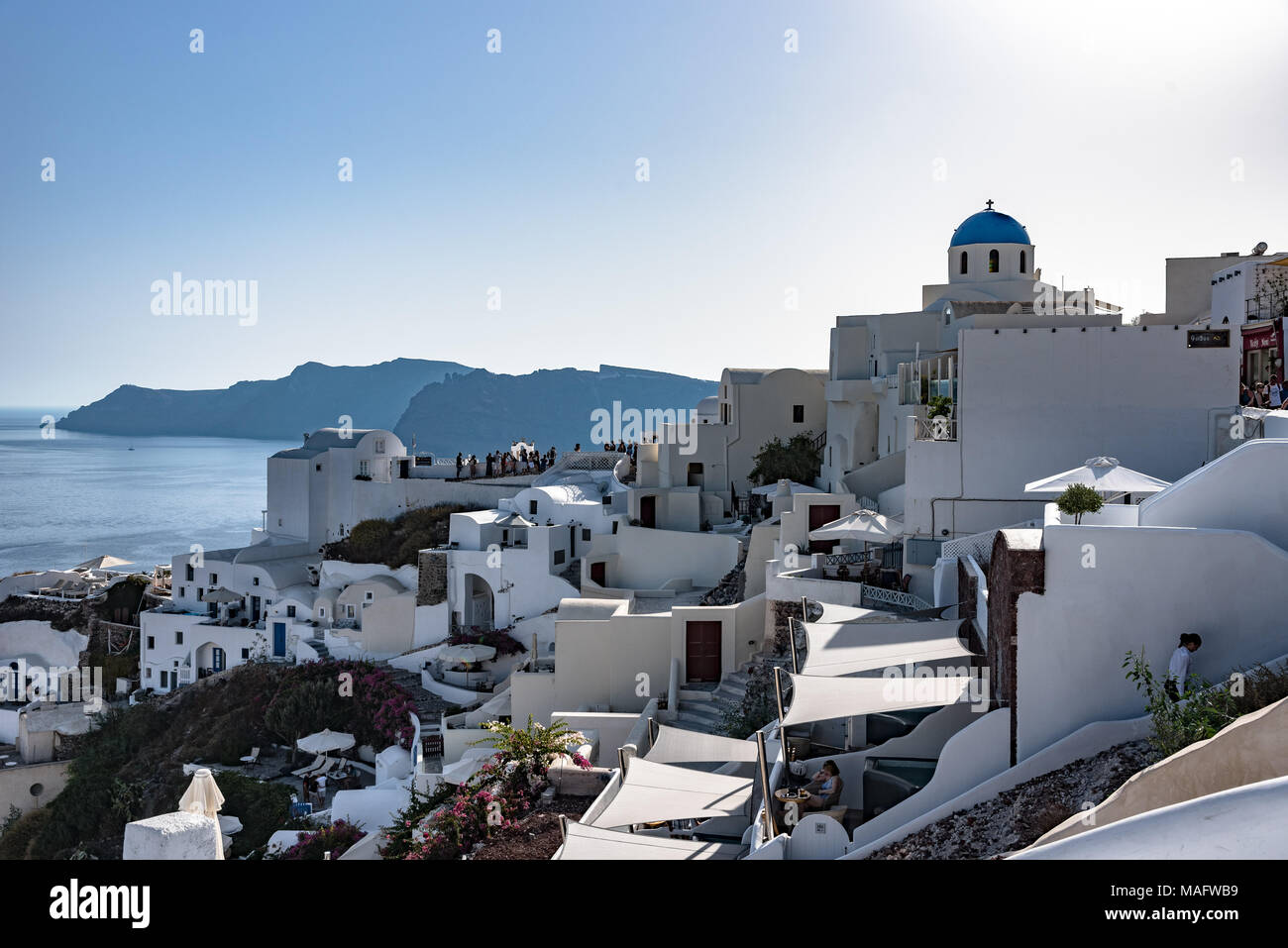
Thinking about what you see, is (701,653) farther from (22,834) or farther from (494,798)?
(22,834)

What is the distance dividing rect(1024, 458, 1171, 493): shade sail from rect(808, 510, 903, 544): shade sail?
467cm

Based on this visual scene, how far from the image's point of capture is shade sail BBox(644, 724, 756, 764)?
12.4 m

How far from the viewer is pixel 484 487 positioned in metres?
39.7

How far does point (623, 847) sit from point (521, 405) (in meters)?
168

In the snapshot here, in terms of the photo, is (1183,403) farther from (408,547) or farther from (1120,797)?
(408,547)

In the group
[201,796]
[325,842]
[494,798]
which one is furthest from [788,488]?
[201,796]

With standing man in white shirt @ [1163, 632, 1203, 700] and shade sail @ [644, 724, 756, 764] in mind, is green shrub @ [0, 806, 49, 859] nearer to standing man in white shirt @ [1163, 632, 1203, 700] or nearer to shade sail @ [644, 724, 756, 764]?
shade sail @ [644, 724, 756, 764]

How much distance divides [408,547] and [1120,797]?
3262 cm

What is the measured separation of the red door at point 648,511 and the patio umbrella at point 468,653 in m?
5.64

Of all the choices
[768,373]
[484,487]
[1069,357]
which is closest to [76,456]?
[484,487]

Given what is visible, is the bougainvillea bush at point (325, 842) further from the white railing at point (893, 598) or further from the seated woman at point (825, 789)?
the seated woman at point (825, 789)

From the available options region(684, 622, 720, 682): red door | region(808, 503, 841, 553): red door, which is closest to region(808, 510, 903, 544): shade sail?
region(684, 622, 720, 682): red door

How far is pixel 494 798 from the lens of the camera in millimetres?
11703

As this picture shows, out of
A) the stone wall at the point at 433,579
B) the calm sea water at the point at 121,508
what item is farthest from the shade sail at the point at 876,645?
the calm sea water at the point at 121,508
